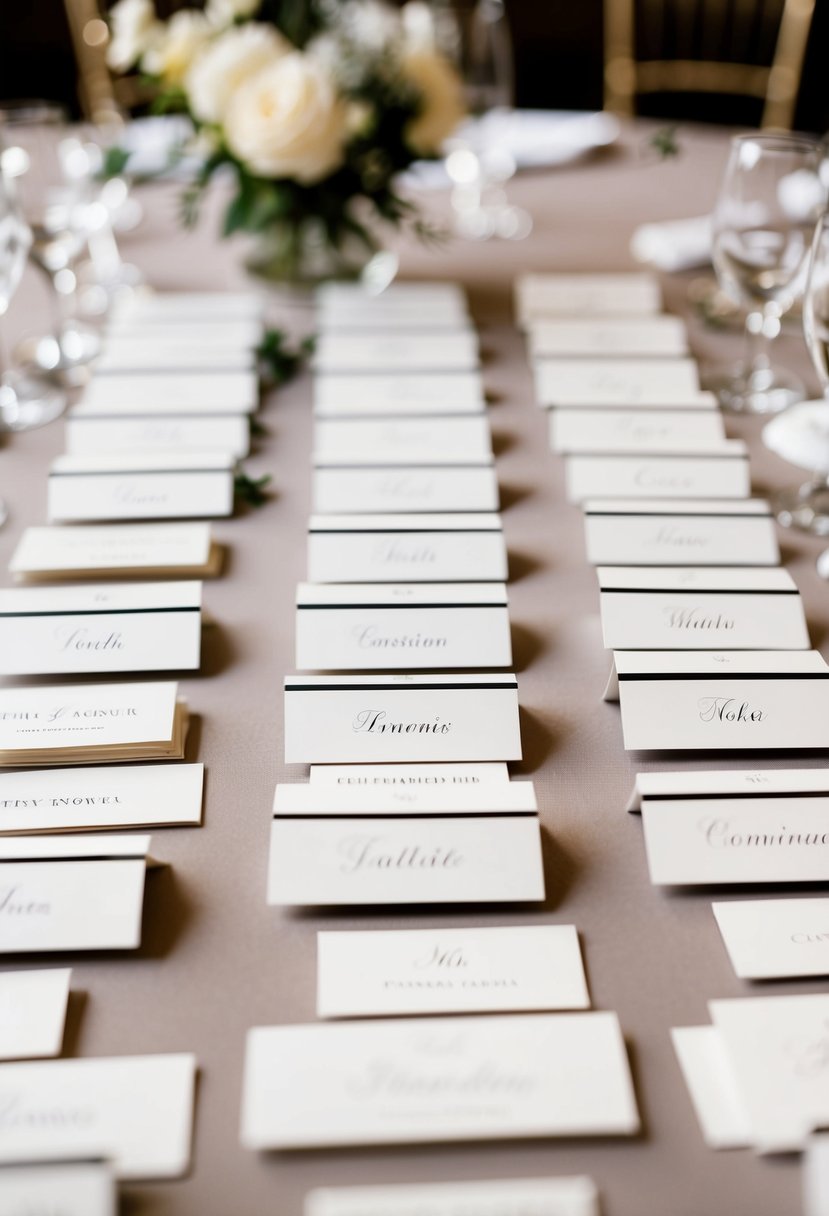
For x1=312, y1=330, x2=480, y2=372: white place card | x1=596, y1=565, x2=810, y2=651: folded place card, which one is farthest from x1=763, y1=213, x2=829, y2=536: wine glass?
x1=312, y1=330, x2=480, y2=372: white place card

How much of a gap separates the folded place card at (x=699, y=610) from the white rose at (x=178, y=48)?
82cm

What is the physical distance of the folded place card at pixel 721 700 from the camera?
2.25 feet

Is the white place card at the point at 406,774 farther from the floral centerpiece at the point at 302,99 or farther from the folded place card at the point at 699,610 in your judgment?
the floral centerpiece at the point at 302,99

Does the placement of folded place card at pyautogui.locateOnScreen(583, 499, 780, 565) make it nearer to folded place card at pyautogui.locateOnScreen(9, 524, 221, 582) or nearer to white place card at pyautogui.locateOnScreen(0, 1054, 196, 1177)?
folded place card at pyautogui.locateOnScreen(9, 524, 221, 582)

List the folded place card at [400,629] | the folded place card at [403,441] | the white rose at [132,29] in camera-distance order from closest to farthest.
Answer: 1. the folded place card at [400,629]
2. the folded place card at [403,441]
3. the white rose at [132,29]

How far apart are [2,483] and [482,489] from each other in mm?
460

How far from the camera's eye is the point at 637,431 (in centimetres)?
103

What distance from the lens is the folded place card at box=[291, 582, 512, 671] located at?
0.74 m

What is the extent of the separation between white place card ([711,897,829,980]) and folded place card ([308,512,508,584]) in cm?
34

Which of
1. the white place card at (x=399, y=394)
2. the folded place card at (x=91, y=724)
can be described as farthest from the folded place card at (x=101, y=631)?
the white place card at (x=399, y=394)

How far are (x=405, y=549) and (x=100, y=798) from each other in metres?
0.32

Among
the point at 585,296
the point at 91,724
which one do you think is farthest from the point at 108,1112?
the point at 585,296

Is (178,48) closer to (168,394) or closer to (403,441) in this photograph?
(168,394)

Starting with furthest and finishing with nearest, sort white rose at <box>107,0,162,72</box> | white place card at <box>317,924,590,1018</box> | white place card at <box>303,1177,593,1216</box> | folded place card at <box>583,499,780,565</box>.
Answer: white rose at <box>107,0,162,72</box> < folded place card at <box>583,499,780,565</box> < white place card at <box>317,924,590,1018</box> < white place card at <box>303,1177,593,1216</box>
